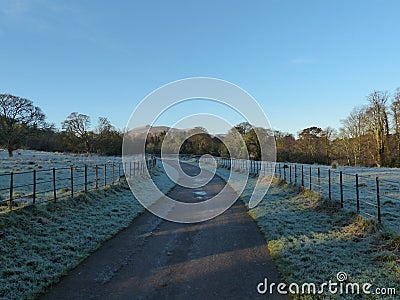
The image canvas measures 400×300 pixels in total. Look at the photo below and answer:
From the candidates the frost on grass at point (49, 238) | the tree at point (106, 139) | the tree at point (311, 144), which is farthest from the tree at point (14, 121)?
the tree at point (311, 144)

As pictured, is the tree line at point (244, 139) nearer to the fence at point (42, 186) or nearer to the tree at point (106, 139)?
the tree at point (106, 139)

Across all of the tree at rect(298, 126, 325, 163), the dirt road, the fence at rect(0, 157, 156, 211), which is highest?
the tree at rect(298, 126, 325, 163)

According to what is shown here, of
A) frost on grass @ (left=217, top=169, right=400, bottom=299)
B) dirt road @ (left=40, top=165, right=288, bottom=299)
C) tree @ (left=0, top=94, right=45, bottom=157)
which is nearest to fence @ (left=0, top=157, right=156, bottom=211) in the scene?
dirt road @ (left=40, top=165, right=288, bottom=299)

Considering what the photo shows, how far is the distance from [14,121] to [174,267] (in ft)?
129

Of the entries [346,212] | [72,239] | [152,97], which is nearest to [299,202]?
[346,212]

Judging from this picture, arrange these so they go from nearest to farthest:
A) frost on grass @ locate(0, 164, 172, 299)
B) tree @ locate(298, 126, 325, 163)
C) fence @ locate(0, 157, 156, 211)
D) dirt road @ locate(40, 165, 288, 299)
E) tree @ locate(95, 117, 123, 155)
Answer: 1. dirt road @ locate(40, 165, 288, 299)
2. frost on grass @ locate(0, 164, 172, 299)
3. fence @ locate(0, 157, 156, 211)
4. tree @ locate(298, 126, 325, 163)
5. tree @ locate(95, 117, 123, 155)

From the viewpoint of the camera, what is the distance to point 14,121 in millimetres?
37031

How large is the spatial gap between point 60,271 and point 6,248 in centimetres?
151

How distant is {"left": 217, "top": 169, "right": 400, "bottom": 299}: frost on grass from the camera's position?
192 inches

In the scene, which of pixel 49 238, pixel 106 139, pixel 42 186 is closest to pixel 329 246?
pixel 49 238

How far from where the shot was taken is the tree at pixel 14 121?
1421 inches

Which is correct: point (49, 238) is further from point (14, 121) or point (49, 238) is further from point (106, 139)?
point (106, 139)

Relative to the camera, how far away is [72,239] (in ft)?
23.5

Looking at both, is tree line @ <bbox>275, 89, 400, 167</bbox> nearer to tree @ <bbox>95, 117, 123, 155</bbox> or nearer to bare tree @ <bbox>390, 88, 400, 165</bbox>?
bare tree @ <bbox>390, 88, 400, 165</bbox>
